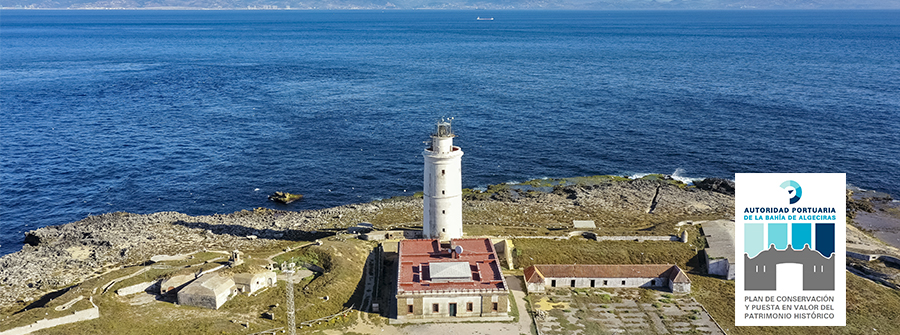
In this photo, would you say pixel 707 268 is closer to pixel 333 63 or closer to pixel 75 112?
pixel 75 112

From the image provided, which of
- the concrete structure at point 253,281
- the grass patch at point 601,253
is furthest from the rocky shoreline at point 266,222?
the grass patch at point 601,253

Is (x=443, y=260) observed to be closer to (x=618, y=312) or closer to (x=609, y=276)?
(x=609, y=276)

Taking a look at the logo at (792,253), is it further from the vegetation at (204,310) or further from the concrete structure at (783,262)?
the vegetation at (204,310)

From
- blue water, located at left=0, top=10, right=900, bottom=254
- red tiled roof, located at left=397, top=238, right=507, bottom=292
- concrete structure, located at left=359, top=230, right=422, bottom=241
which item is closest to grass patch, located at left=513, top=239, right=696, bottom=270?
red tiled roof, located at left=397, top=238, right=507, bottom=292

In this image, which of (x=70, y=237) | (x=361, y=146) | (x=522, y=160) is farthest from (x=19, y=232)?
(x=522, y=160)

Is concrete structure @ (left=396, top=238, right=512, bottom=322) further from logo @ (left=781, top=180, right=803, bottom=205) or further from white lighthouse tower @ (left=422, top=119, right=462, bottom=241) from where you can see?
logo @ (left=781, top=180, right=803, bottom=205)

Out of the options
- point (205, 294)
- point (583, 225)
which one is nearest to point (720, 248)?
point (583, 225)
